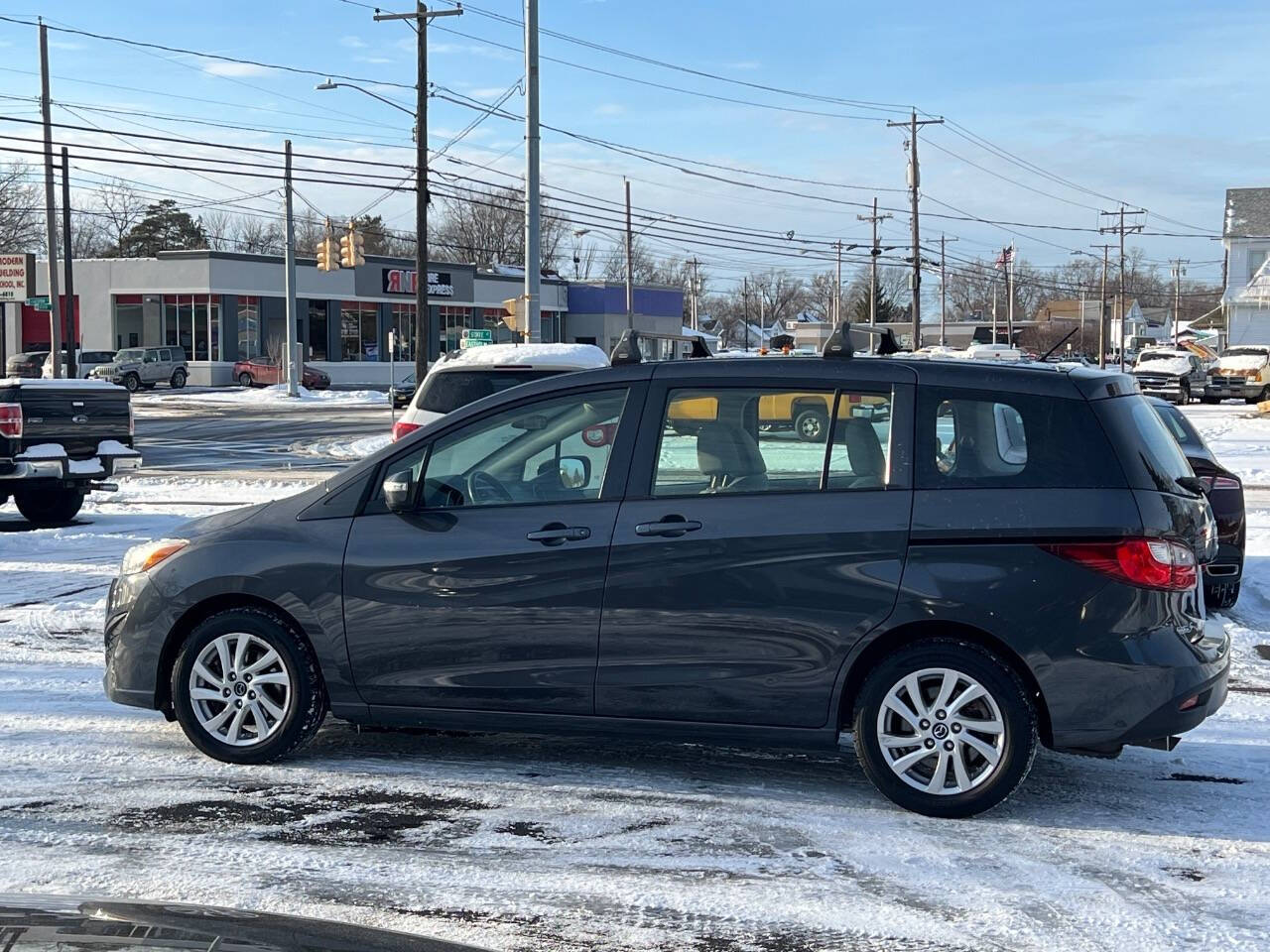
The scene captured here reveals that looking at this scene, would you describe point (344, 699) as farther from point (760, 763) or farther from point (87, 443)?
point (87, 443)

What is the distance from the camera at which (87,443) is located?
14297mm

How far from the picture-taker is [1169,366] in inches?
1914

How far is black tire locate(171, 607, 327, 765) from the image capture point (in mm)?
5723

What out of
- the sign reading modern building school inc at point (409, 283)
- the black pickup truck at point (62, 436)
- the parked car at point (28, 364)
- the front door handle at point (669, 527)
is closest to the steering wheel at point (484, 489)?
the front door handle at point (669, 527)

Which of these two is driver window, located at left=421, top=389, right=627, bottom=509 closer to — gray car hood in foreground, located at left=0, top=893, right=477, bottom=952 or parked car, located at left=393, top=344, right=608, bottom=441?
gray car hood in foreground, located at left=0, top=893, right=477, bottom=952

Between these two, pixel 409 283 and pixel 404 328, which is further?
pixel 404 328

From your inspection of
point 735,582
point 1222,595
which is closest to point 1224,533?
point 1222,595

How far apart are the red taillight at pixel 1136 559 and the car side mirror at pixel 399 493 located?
8.54 feet

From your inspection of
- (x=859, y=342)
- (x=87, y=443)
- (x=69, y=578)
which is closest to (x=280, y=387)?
(x=87, y=443)

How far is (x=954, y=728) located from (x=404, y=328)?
70066 mm

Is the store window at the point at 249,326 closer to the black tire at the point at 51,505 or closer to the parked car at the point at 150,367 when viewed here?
the parked car at the point at 150,367

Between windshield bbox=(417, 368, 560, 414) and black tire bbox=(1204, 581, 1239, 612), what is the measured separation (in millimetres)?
6117

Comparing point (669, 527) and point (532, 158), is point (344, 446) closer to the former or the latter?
point (532, 158)

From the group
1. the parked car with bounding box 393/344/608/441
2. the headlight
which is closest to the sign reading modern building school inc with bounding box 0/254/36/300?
the parked car with bounding box 393/344/608/441
